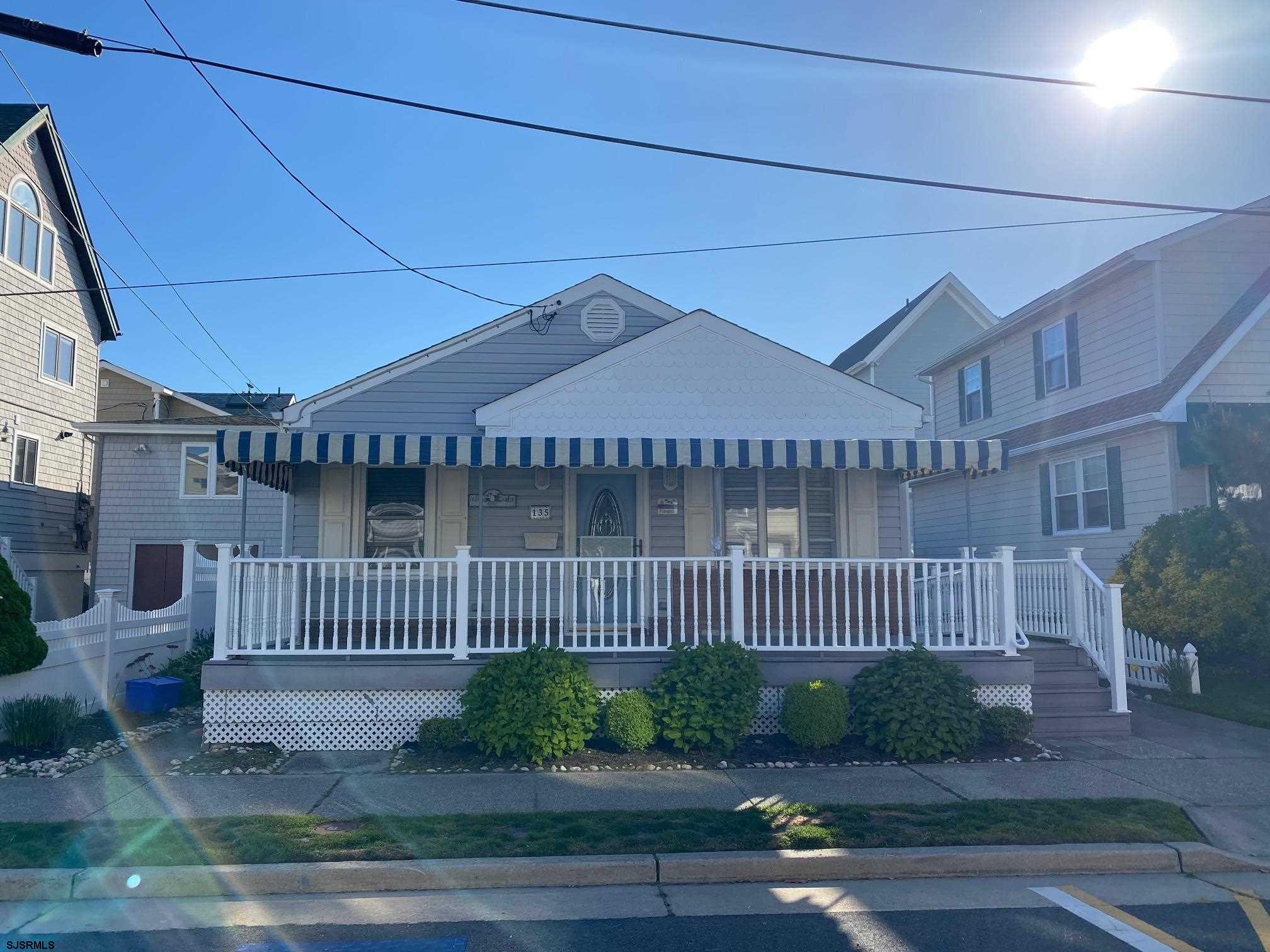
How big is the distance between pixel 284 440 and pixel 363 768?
3570 mm

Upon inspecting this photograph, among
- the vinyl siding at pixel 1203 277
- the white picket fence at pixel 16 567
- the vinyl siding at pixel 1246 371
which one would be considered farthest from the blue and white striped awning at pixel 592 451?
the white picket fence at pixel 16 567

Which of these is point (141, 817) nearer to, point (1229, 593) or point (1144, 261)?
point (1229, 593)

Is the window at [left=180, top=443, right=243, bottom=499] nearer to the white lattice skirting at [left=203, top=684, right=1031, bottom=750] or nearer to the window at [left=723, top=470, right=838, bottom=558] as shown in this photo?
the white lattice skirting at [left=203, top=684, right=1031, bottom=750]

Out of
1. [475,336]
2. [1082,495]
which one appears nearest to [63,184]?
[475,336]

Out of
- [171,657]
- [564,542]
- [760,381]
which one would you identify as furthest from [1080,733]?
[171,657]

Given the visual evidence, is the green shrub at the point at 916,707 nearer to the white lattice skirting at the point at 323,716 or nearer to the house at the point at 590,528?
the house at the point at 590,528

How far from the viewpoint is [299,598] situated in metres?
10.9

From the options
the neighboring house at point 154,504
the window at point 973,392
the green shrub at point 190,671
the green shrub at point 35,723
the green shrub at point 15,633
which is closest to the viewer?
the green shrub at point 35,723

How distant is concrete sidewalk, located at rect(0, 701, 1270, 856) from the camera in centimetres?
662

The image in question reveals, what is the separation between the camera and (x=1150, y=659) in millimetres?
11531

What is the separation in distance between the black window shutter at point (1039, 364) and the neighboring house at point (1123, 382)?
0.02 meters

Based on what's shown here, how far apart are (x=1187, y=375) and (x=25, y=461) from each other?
21013 mm

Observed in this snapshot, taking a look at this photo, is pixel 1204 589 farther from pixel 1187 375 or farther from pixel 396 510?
pixel 396 510

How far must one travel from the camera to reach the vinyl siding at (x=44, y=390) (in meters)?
17.9
